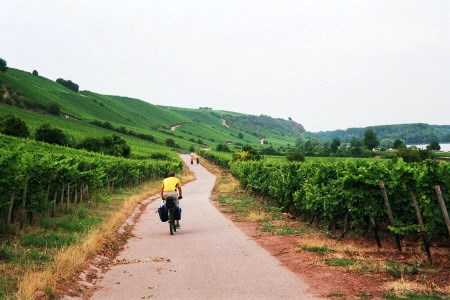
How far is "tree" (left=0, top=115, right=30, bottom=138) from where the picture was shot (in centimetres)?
7175

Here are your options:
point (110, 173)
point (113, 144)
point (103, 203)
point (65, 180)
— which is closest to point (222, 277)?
point (65, 180)

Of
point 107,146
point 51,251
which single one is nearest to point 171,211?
point 51,251

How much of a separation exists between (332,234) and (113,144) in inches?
2883

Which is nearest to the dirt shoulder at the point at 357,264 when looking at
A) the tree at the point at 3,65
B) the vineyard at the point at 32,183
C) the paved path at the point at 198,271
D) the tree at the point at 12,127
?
the paved path at the point at 198,271

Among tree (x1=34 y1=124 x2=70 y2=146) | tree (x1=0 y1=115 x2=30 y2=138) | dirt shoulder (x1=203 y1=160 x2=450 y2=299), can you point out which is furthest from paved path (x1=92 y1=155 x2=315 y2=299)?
tree (x1=34 y1=124 x2=70 y2=146)

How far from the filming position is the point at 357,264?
9.80 meters

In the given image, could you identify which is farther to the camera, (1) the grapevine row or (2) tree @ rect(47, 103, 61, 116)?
(2) tree @ rect(47, 103, 61, 116)

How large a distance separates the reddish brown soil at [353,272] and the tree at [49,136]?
69603mm

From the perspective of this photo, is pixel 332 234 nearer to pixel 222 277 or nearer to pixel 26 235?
pixel 222 277

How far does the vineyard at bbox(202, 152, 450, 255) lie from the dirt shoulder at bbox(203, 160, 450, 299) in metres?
0.52

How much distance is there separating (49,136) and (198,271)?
73.7m

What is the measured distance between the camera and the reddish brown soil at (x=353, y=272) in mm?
7898

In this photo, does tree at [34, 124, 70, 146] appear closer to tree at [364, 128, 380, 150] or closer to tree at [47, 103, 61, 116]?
tree at [47, 103, 61, 116]

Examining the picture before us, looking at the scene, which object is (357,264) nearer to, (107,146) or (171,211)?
(171,211)
